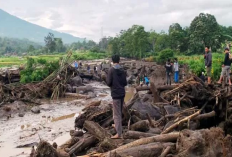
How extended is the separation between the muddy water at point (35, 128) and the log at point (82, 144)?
7.96 ft

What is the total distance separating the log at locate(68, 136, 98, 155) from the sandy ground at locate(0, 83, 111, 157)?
2428 mm

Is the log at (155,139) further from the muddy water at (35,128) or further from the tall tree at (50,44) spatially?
the tall tree at (50,44)

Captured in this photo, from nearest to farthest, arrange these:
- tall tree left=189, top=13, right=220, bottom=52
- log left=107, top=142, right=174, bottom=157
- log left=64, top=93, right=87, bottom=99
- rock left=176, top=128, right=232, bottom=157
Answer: rock left=176, top=128, right=232, bottom=157 < log left=107, top=142, right=174, bottom=157 < log left=64, top=93, right=87, bottom=99 < tall tree left=189, top=13, right=220, bottom=52

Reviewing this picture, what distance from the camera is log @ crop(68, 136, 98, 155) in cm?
684

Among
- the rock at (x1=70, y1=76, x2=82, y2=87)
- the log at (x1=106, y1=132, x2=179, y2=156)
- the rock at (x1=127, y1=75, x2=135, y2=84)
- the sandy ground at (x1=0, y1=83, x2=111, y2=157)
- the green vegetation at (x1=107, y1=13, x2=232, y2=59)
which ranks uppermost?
the green vegetation at (x1=107, y1=13, x2=232, y2=59)

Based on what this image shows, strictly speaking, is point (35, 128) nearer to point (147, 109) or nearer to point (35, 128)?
point (35, 128)

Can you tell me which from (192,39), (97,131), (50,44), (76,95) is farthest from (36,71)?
(50,44)

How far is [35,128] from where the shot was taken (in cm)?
1346

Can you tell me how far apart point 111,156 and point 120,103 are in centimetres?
212

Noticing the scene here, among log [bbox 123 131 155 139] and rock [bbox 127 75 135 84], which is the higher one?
log [bbox 123 131 155 139]

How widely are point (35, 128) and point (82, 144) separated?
7.17 meters


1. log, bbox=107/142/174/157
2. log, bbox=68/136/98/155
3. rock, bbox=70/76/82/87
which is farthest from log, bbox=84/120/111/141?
rock, bbox=70/76/82/87

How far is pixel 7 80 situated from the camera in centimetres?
2575

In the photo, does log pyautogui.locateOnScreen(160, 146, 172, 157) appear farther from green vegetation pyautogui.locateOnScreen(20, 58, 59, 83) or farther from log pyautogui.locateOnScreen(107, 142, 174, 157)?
green vegetation pyautogui.locateOnScreen(20, 58, 59, 83)
